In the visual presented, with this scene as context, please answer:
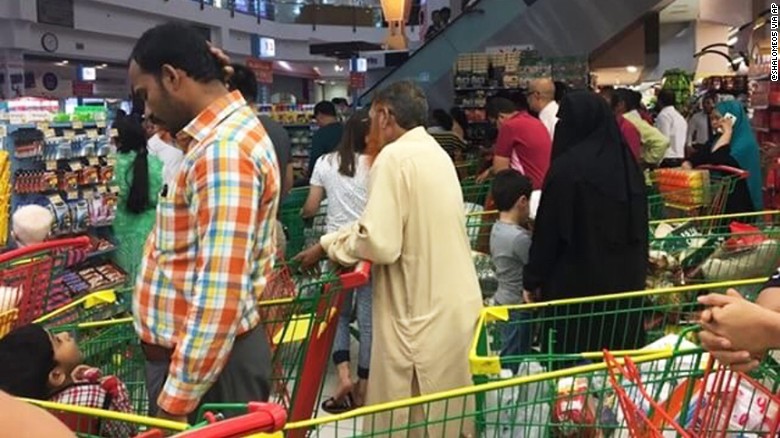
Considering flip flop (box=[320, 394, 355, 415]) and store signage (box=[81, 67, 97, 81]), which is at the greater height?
store signage (box=[81, 67, 97, 81])

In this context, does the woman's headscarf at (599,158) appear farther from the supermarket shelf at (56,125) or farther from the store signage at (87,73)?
the store signage at (87,73)

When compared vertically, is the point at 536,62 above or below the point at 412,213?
above

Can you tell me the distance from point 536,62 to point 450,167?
7.90 meters

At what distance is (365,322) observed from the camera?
458 cm

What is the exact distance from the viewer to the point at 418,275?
10.9 ft

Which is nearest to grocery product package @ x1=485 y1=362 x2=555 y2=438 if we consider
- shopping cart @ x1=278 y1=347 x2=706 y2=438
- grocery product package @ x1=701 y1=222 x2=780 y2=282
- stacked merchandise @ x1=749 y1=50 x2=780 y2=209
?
shopping cart @ x1=278 y1=347 x2=706 y2=438

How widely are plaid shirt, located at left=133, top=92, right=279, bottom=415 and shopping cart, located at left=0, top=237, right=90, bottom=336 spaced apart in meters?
0.73

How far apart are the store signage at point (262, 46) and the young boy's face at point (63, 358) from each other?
23261mm

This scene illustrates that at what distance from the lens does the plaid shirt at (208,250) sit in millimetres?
1997

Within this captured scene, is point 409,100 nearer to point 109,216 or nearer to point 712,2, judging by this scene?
point 109,216

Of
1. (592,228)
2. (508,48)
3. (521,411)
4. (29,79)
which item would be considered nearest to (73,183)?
(592,228)

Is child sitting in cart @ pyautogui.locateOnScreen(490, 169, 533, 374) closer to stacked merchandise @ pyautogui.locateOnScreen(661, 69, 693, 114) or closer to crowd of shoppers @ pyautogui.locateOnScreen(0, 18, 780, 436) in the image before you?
crowd of shoppers @ pyautogui.locateOnScreen(0, 18, 780, 436)

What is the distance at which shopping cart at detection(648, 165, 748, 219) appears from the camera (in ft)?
17.8

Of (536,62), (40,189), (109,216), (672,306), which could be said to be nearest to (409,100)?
(672,306)
